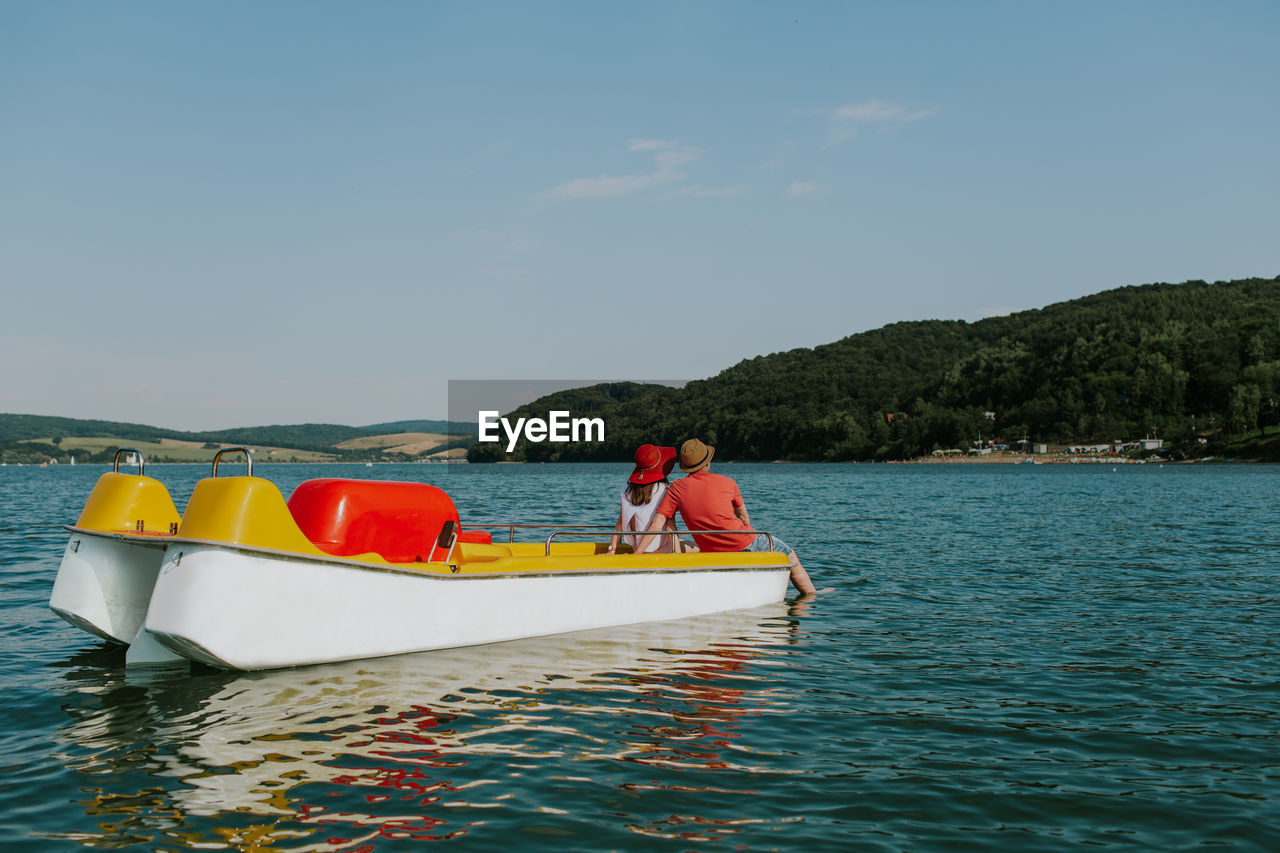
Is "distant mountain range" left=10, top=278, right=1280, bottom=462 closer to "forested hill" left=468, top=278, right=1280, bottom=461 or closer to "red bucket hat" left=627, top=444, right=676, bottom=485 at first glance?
"forested hill" left=468, top=278, right=1280, bottom=461

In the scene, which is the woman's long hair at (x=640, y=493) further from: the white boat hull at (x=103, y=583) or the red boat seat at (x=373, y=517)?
the white boat hull at (x=103, y=583)

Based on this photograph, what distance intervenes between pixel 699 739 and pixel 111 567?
5.79 meters

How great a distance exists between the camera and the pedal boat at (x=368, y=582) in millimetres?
7250

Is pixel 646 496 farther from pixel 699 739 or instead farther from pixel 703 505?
pixel 699 739

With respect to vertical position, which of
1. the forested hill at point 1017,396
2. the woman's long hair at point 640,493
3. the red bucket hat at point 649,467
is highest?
the forested hill at point 1017,396

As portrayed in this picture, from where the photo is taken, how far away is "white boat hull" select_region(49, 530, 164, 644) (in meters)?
8.52

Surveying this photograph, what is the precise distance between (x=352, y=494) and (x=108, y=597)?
2.42 meters

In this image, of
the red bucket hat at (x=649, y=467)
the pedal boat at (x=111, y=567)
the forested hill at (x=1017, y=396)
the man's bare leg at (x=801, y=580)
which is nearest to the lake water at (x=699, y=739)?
the pedal boat at (x=111, y=567)

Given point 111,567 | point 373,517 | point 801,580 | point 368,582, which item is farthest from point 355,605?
point 801,580

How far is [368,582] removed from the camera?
8086 millimetres

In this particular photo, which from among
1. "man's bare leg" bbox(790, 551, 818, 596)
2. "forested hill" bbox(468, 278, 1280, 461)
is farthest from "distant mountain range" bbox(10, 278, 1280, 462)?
"man's bare leg" bbox(790, 551, 818, 596)

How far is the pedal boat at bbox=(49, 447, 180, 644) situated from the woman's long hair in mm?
5168

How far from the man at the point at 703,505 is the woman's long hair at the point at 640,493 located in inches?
7.1

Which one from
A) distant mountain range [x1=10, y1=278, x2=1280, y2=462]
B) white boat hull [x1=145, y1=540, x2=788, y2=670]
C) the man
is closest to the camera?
white boat hull [x1=145, y1=540, x2=788, y2=670]
